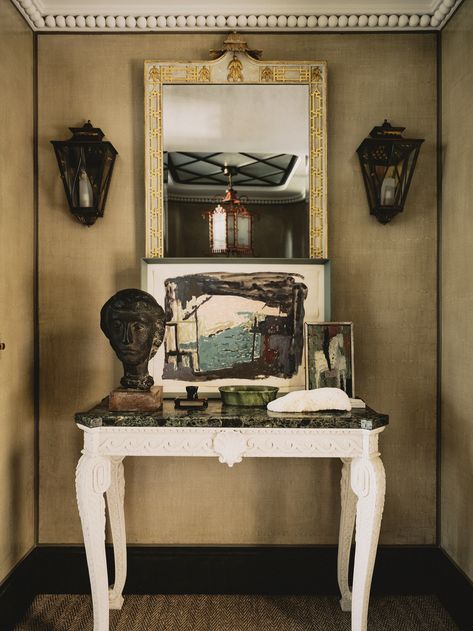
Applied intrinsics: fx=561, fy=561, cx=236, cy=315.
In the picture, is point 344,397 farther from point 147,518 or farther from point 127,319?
point 147,518

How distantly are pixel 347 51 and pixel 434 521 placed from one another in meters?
2.40

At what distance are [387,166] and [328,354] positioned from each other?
94cm

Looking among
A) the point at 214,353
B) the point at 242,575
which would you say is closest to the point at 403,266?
the point at 214,353

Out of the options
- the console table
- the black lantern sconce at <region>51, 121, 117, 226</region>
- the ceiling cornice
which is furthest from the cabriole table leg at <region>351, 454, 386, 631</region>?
the ceiling cornice

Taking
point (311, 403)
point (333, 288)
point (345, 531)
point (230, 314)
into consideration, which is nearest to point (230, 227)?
point (230, 314)

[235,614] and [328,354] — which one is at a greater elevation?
[328,354]

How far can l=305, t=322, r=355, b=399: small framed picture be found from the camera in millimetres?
2592

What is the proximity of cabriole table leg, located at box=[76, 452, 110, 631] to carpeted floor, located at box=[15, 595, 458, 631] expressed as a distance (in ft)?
0.99

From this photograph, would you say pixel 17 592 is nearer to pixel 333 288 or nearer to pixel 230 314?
pixel 230 314

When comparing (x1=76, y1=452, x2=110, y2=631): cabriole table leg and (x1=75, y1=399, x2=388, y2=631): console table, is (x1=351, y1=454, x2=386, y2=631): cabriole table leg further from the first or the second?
(x1=76, y1=452, x2=110, y2=631): cabriole table leg

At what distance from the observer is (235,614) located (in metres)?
2.62

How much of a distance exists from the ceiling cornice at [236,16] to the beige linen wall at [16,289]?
0.76 ft

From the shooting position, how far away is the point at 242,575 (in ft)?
9.20

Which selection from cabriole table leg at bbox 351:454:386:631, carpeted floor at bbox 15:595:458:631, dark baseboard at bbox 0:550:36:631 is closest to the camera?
cabriole table leg at bbox 351:454:386:631
